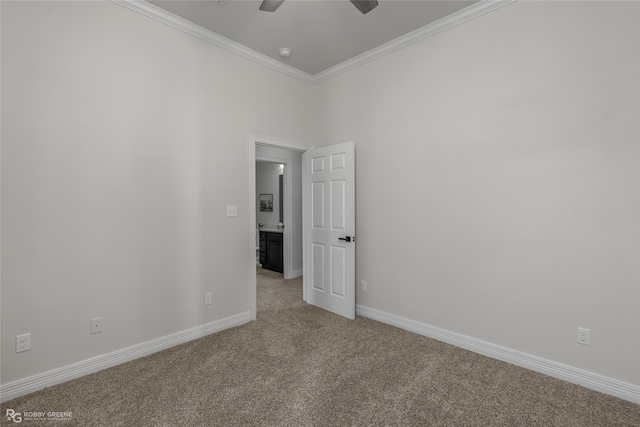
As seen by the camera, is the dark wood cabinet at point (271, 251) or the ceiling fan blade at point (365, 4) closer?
the ceiling fan blade at point (365, 4)

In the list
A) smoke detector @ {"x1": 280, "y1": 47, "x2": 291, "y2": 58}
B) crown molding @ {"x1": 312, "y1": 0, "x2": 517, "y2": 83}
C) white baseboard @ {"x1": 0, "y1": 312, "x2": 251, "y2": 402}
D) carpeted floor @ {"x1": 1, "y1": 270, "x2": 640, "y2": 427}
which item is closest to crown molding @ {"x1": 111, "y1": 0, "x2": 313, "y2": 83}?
smoke detector @ {"x1": 280, "y1": 47, "x2": 291, "y2": 58}

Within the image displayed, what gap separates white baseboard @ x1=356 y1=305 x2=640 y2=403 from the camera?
1960 millimetres

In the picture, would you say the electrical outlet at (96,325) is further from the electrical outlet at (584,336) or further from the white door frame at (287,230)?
the electrical outlet at (584,336)

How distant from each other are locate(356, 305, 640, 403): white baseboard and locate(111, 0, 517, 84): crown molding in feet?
9.38

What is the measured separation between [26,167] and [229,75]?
1.91 meters

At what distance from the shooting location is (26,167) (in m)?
1.99

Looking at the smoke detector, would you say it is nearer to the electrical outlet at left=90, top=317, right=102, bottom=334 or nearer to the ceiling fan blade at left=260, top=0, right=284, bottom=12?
the ceiling fan blade at left=260, top=0, right=284, bottom=12

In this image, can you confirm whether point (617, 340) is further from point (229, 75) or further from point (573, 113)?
point (229, 75)

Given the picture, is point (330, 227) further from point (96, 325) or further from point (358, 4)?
point (96, 325)

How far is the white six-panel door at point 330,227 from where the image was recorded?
331 cm

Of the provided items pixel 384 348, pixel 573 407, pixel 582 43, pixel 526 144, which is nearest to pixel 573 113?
pixel 526 144

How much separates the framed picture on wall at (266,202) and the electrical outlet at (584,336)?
Result: 5408mm
